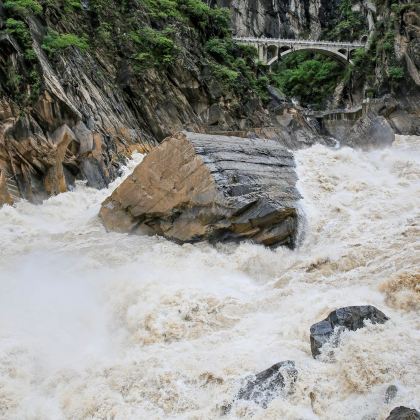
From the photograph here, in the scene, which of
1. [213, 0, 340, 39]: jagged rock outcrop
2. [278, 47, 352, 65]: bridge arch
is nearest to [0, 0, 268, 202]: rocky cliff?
[278, 47, 352, 65]: bridge arch

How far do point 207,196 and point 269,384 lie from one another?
7216mm

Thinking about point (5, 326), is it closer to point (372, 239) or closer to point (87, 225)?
point (87, 225)

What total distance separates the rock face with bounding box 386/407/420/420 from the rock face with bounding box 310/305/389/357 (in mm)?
1820

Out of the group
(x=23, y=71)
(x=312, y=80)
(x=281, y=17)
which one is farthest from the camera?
(x=281, y=17)

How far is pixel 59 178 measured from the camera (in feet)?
58.2

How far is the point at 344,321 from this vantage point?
8086mm

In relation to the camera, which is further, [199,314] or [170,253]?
[170,253]

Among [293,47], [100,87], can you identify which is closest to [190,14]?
[100,87]

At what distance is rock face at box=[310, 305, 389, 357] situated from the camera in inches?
312

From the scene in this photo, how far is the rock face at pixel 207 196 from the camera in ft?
44.0

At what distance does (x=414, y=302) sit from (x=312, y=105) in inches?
1865

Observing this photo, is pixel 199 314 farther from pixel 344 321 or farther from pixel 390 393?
pixel 390 393

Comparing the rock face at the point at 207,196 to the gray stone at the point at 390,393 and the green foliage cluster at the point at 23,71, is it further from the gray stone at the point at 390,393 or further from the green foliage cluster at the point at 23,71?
the gray stone at the point at 390,393

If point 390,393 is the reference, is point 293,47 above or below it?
above
